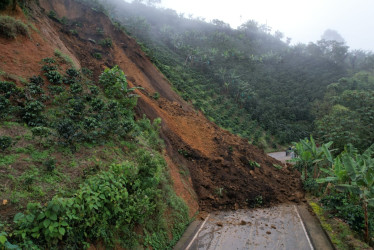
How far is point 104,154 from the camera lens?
22.8 ft

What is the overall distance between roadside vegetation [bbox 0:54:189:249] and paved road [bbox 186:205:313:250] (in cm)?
99

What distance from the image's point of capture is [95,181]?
503cm

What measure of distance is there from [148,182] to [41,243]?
2.91m

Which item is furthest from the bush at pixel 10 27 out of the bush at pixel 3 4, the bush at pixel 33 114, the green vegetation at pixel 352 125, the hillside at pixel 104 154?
the green vegetation at pixel 352 125

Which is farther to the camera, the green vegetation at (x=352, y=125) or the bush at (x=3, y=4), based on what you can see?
the green vegetation at (x=352, y=125)

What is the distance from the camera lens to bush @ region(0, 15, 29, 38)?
972 cm

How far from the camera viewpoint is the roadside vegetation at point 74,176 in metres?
3.88

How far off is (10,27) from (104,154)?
25.6 ft

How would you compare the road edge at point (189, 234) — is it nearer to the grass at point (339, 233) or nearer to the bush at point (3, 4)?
the grass at point (339, 233)

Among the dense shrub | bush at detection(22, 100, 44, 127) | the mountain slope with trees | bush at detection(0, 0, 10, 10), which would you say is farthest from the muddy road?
the mountain slope with trees

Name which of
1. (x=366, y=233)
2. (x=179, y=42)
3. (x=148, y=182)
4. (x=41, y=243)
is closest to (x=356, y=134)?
(x=366, y=233)

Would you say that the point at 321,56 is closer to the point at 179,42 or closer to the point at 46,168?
the point at 179,42

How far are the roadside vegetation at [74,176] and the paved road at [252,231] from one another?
3.26 feet

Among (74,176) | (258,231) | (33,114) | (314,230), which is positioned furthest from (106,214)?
(314,230)
